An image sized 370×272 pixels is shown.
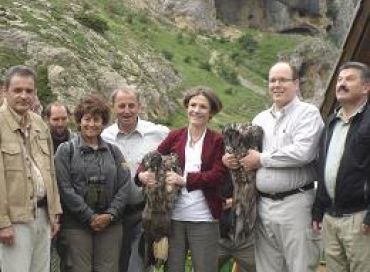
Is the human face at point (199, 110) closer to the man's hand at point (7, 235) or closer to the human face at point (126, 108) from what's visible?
the human face at point (126, 108)

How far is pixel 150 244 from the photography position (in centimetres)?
592

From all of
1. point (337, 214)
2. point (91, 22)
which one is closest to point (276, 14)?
point (91, 22)

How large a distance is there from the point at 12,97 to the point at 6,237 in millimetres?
1092

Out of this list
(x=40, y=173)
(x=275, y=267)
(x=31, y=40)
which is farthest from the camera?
(x=31, y=40)

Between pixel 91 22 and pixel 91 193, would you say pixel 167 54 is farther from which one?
pixel 91 193

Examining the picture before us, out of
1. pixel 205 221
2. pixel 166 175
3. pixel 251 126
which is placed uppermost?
pixel 251 126

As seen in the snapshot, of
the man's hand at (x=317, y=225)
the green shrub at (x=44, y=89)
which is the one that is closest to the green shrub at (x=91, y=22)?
the green shrub at (x=44, y=89)

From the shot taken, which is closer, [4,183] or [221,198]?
[4,183]

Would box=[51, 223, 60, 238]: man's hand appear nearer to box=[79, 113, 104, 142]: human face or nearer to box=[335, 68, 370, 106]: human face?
box=[79, 113, 104, 142]: human face

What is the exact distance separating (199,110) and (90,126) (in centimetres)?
96

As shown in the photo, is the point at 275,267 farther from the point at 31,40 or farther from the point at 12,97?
the point at 31,40

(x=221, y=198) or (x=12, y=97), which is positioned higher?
(x=12, y=97)

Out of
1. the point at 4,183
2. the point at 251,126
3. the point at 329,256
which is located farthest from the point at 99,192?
the point at 329,256

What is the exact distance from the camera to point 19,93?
5.18 meters
